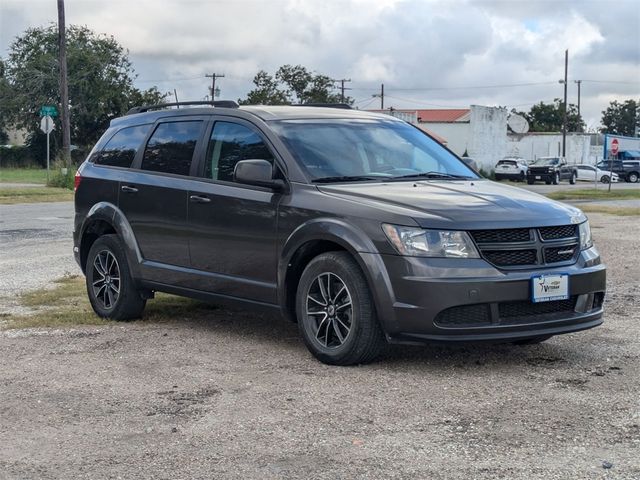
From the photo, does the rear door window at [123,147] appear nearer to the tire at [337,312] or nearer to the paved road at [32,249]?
the paved road at [32,249]

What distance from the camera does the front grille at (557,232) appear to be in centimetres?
A: 600

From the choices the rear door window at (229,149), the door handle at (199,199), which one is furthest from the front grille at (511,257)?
the door handle at (199,199)

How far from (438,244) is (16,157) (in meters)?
66.0

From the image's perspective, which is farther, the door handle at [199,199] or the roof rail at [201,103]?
the roof rail at [201,103]

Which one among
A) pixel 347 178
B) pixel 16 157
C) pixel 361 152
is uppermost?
pixel 361 152

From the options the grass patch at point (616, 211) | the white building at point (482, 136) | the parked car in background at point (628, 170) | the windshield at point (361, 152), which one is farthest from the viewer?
the white building at point (482, 136)

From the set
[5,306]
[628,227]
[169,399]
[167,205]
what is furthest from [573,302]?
[628,227]

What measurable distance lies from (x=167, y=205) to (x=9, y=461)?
3.42 metres

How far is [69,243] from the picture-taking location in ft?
48.2

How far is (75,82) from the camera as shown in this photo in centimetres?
6581

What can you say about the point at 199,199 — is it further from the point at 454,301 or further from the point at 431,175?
the point at 454,301

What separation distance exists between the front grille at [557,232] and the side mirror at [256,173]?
1.78 meters

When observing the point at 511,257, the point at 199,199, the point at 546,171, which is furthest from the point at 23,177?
the point at 511,257

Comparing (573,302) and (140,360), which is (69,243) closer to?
(140,360)
